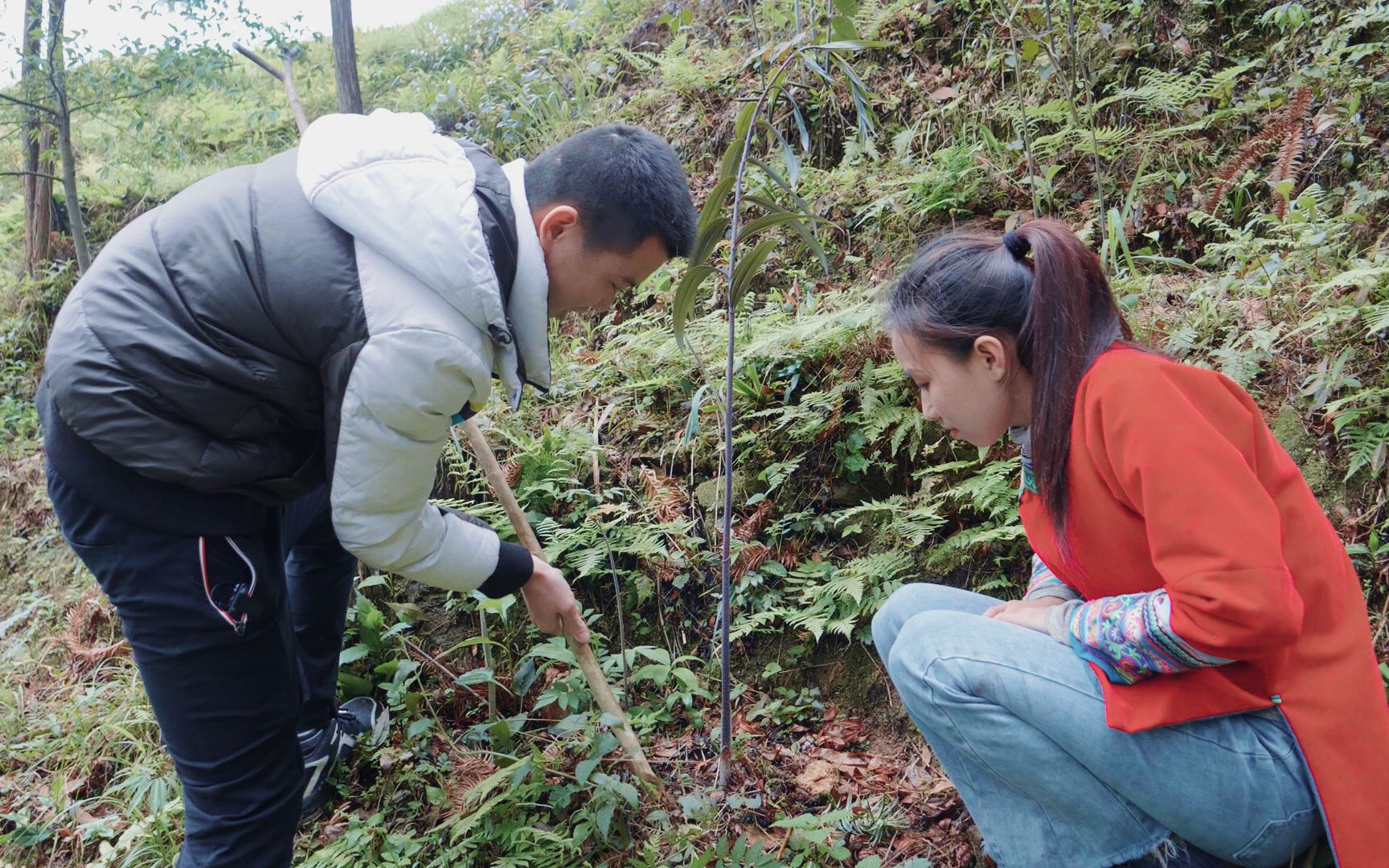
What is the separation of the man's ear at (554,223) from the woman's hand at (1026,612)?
4.32 ft

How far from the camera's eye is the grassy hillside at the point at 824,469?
2.73 metres

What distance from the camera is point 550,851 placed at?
2617mm

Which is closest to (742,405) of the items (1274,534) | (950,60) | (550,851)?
(550,851)

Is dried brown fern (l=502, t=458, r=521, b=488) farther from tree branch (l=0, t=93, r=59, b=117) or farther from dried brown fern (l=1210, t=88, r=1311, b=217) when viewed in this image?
tree branch (l=0, t=93, r=59, b=117)

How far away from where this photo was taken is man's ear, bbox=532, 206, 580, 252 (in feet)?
6.79

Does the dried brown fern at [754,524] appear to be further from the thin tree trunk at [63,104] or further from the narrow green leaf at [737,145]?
the thin tree trunk at [63,104]

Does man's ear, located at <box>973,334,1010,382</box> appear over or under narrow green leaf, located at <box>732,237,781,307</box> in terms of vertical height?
under

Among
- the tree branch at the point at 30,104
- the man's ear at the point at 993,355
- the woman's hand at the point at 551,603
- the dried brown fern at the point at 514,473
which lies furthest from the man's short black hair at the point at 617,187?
the tree branch at the point at 30,104

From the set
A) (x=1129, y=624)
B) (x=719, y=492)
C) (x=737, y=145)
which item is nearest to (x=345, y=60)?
(x=719, y=492)

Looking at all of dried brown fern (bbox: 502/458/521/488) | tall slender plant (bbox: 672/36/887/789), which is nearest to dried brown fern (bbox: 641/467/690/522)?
dried brown fern (bbox: 502/458/521/488)

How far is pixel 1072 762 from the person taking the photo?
72.0 inches

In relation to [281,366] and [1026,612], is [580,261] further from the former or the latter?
[1026,612]

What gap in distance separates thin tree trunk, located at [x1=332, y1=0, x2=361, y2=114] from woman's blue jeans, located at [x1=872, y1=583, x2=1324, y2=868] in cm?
565

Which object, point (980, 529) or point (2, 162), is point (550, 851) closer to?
point (980, 529)
